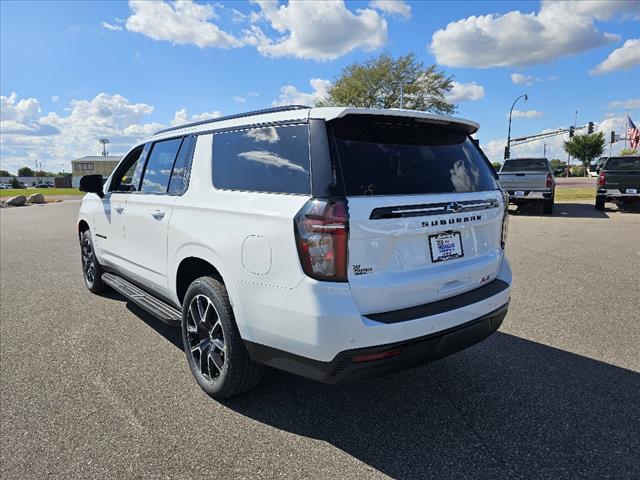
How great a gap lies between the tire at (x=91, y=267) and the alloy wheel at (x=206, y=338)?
2.69 metres

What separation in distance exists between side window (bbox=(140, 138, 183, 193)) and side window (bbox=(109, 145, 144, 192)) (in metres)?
0.27

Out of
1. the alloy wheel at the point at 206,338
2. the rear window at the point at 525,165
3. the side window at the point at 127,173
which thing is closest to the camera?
the alloy wheel at the point at 206,338

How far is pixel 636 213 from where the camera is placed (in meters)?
15.7

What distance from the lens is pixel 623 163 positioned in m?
15.8

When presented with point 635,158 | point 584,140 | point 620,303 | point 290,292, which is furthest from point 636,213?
point 584,140

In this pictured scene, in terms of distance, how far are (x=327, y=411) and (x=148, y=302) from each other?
1.88 meters

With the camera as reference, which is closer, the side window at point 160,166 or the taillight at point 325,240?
the taillight at point 325,240

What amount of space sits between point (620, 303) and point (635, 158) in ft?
44.8

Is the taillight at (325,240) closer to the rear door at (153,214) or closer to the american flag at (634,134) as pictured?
the rear door at (153,214)

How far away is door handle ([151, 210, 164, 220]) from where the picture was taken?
3.62m

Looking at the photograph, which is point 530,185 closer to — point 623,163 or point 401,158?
point 623,163

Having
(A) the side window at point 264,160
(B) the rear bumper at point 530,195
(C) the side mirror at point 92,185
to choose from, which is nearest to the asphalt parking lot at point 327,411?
(C) the side mirror at point 92,185

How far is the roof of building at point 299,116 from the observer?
2.54m

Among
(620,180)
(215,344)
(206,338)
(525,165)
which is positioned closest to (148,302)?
(206,338)
